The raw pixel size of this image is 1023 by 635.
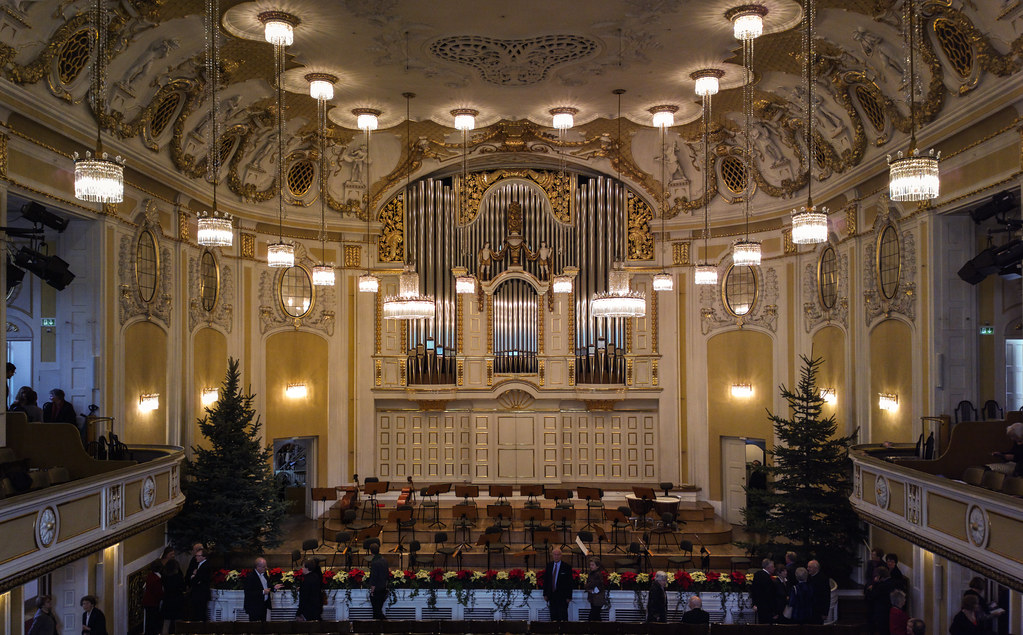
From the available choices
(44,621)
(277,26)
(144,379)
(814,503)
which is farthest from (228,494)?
(814,503)

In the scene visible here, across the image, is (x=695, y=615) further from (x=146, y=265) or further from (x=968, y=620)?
(x=146, y=265)

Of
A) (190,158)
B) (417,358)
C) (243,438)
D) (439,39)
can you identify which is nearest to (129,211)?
(190,158)

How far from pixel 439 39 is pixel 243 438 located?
789 centimetres

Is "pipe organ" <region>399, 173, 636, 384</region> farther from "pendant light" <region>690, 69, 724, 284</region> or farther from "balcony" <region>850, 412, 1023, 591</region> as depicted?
"balcony" <region>850, 412, 1023, 591</region>

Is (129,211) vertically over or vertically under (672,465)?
over

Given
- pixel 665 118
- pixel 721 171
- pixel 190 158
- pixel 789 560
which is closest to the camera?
pixel 789 560

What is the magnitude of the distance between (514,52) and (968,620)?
10.7 metres

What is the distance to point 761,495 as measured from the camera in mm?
14008

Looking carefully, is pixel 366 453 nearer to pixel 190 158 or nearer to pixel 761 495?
pixel 190 158

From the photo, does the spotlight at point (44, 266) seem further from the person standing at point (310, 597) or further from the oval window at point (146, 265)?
the person standing at point (310, 597)

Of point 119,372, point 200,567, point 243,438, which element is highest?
point 119,372

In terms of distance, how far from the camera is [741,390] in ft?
63.6

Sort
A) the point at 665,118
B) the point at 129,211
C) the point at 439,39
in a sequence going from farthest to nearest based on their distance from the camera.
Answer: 1. the point at 665,118
2. the point at 129,211
3. the point at 439,39

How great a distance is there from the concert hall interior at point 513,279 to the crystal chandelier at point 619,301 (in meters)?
0.10
